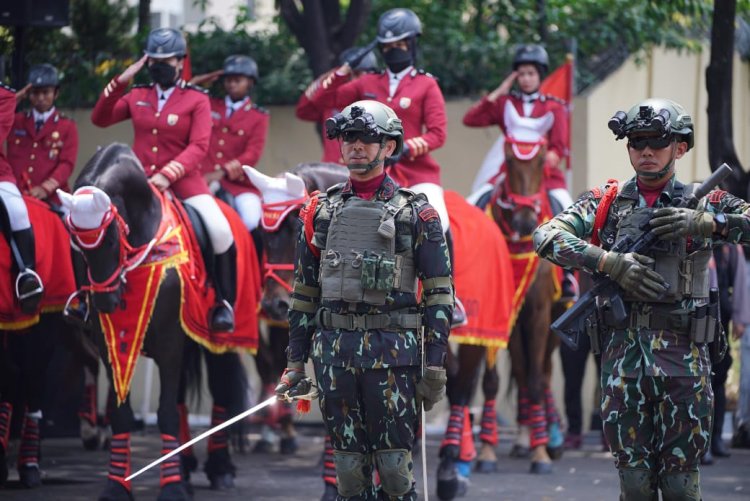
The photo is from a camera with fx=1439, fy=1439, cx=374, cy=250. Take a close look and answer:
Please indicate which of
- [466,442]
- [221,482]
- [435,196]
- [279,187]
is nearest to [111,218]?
[279,187]

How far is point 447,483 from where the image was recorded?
9.94 meters

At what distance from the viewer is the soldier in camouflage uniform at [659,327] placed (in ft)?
21.6

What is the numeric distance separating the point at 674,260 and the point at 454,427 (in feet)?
13.4

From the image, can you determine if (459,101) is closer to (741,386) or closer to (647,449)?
(741,386)

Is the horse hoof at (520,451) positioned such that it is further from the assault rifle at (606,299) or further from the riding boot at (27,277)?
the assault rifle at (606,299)

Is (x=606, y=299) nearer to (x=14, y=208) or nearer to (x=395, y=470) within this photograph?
(x=395, y=470)

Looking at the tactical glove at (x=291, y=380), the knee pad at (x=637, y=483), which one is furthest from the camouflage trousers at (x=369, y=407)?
the knee pad at (x=637, y=483)

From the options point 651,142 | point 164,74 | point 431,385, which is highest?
point 164,74

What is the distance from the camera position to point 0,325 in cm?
1020

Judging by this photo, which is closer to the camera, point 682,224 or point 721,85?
point 682,224

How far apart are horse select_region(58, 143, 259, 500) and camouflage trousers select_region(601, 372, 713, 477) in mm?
3607

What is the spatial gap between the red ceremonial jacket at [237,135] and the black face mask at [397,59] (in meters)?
2.25

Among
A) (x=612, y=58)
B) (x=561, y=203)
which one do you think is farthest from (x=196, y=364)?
(x=612, y=58)

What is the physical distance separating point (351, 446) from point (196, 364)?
14.4 ft
